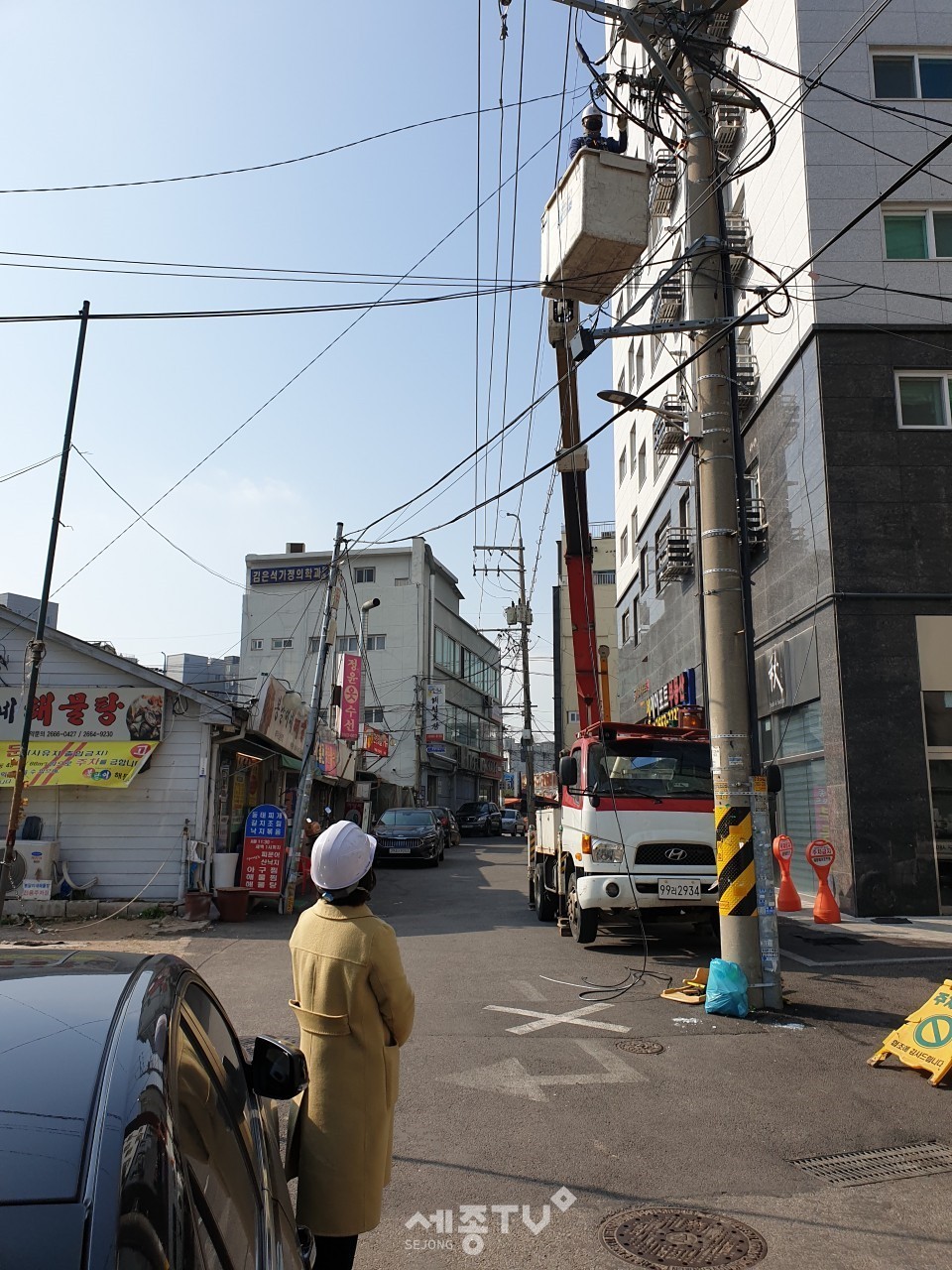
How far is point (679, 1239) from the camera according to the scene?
13.2ft

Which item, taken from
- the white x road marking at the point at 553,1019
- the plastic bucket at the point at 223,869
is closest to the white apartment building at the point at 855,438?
the white x road marking at the point at 553,1019

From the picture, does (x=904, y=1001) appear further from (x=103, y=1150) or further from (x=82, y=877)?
(x=82, y=877)

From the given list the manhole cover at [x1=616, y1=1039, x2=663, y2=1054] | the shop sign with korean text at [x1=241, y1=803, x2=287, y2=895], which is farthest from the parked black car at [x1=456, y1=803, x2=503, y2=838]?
the manhole cover at [x1=616, y1=1039, x2=663, y2=1054]

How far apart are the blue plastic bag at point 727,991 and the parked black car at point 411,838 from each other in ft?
60.6

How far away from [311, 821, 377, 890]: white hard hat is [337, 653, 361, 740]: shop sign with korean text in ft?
103

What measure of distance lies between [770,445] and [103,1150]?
61.8ft

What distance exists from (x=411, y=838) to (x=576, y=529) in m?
14.1

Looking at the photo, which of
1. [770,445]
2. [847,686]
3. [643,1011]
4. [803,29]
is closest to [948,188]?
[803,29]

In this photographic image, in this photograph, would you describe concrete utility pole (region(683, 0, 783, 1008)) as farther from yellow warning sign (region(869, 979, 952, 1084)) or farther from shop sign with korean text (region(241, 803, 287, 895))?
shop sign with korean text (region(241, 803, 287, 895))

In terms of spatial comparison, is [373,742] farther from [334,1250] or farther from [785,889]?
[334,1250]

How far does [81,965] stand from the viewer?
245 cm

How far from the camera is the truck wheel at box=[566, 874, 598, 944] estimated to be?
1149cm

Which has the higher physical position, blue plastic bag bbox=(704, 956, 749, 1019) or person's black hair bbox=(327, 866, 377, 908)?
person's black hair bbox=(327, 866, 377, 908)

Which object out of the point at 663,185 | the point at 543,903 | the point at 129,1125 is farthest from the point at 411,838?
the point at 129,1125
